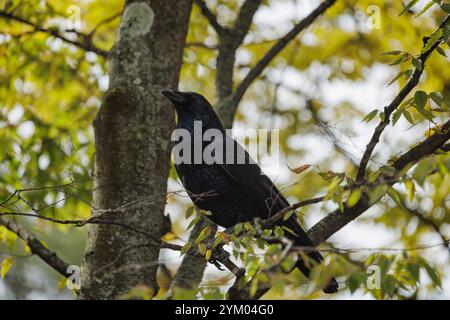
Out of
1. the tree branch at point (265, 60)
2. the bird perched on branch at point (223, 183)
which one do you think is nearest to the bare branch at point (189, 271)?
the bird perched on branch at point (223, 183)

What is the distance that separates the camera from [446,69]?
713cm

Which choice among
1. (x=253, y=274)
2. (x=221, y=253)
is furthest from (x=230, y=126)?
(x=253, y=274)

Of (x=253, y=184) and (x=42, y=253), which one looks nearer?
(x=42, y=253)

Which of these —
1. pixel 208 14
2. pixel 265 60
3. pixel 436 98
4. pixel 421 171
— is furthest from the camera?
pixel 208 14

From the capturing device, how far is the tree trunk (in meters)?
3.93

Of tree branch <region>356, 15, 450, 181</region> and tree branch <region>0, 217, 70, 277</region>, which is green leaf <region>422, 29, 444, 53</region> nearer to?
tree branch <region>356, 15, 450, 181</region>

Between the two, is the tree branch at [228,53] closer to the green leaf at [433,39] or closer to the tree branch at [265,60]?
the tree branch at [265,60]

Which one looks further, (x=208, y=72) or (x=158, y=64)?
(x=208, y=72)

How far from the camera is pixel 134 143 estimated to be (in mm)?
4242

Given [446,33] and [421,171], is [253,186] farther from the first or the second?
[421,171]

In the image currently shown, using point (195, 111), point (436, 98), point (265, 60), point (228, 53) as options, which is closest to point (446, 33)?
point (436, 98)

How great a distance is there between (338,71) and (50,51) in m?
3.40

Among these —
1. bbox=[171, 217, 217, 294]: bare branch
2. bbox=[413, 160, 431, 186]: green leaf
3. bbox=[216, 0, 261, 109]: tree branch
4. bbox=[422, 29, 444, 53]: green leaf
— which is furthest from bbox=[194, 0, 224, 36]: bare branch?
bbox=[413, 160, 431, 186]: green leaf

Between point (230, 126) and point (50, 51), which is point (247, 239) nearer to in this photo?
point (230, 126)
